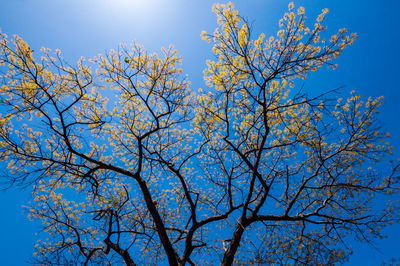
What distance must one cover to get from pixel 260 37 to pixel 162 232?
5.50 m

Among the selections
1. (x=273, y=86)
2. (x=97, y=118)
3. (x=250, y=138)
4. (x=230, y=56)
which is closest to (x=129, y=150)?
(x=97, y=118)

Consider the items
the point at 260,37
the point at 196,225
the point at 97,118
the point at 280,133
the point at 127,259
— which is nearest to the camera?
the point at 260,37

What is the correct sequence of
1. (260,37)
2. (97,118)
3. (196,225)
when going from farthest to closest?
(97,118)
(196,225)
(260,37)

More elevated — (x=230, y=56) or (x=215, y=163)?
(x=230, y=56)

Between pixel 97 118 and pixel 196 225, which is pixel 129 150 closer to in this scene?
pixel 97 118

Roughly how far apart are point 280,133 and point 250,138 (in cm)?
116

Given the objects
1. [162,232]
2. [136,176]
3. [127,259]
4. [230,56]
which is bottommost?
[127,259]

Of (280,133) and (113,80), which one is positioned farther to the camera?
(280,133)

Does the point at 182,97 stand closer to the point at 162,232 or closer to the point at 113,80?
the point at 113,80

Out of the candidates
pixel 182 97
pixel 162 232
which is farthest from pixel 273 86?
pixel 162 232

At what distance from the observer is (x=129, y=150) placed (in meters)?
7.39

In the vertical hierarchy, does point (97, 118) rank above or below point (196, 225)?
above

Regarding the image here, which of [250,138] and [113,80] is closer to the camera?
[113,80]

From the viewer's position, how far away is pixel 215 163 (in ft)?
23.1
